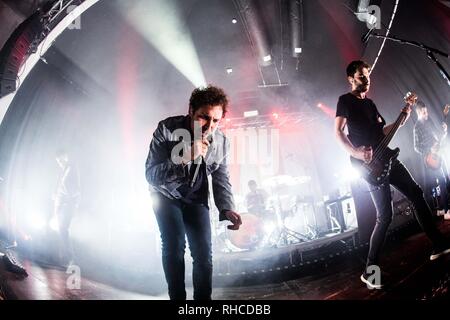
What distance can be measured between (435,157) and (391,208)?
0.74 metres

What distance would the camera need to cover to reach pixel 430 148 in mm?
2156

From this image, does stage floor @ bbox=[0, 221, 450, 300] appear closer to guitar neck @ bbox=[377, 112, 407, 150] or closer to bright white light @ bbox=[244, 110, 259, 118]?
guitar neck @ bbox=[377, 112, 407, 150]

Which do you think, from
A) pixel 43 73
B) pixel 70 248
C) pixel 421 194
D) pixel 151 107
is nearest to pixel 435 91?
pixel 421 194

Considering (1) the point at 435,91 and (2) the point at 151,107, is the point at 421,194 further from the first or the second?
(2) the point at 151,107

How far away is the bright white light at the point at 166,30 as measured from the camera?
115 inches

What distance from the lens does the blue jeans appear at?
1481mm

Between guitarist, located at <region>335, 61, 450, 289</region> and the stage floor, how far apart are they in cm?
9

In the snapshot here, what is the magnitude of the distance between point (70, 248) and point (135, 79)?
1.92 metres

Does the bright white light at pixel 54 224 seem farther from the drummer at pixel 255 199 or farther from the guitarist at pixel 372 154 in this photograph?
the drummer at pixel 255 199

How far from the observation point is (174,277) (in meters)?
1.48

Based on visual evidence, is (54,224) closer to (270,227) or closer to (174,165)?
(174,165)

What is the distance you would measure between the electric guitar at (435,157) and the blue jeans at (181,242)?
1.96 m

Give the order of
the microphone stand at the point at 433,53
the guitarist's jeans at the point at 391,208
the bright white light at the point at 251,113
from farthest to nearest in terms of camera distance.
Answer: the bright white light at the point at 251,113, the microphone stand at the point at 433,53, the guitarist's jeans at the point at 391,208

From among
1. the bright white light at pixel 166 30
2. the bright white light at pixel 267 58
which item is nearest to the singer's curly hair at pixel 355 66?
the bright white light at pixel 267 58
